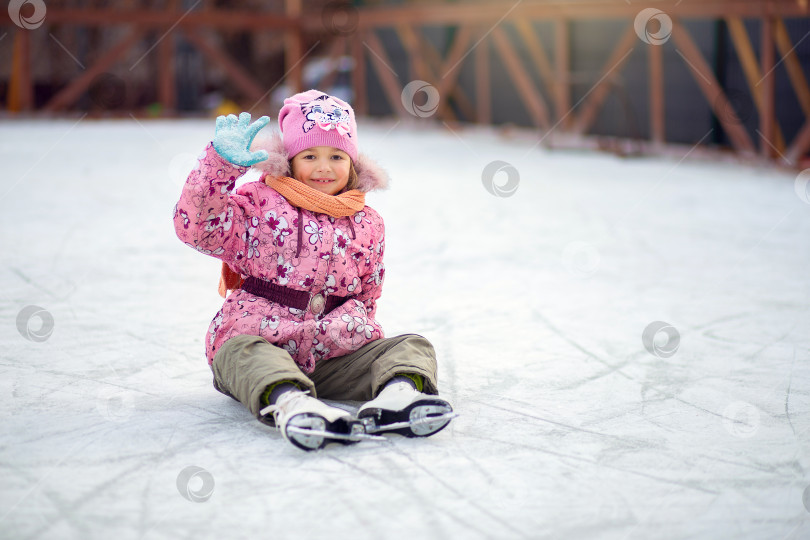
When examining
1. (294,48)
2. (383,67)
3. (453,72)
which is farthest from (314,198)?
(294,48)

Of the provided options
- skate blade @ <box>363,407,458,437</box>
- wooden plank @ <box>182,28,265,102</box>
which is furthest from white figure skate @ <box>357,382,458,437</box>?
wooden plank @ <box>182,28,265,102</box>

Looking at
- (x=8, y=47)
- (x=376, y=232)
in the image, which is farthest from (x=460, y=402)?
(x=8, y=47)

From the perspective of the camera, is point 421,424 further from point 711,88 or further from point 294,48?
point 294,48

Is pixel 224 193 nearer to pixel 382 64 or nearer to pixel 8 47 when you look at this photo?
pixel 382 64

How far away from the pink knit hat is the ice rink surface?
26.8 inches

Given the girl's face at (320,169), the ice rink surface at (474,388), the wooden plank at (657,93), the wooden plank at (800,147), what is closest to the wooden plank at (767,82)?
the wooden plank at (800,147)

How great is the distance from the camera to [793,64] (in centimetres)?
771

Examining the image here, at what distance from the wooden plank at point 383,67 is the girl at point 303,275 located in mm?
A: 10769

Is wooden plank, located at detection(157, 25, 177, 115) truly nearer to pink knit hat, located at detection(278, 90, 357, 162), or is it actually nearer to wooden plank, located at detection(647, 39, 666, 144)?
wooden plank, located at detection(647, 39, 666, 144)

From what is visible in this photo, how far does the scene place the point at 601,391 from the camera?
2.55 meters

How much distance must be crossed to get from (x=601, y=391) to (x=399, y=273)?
1.63 meters

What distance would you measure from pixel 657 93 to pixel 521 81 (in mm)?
1946

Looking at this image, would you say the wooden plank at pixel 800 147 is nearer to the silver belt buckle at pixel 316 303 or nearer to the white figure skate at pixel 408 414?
the silver belt buckle at pixel 316 303

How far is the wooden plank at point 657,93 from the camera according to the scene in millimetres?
8984
